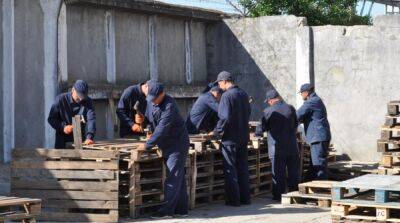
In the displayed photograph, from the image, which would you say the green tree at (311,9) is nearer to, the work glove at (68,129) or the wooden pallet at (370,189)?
the work glove at (68,129)

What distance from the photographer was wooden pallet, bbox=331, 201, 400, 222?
32.6 feet

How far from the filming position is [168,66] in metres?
18.3

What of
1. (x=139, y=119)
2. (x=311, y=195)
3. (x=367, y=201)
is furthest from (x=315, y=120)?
(x=367, y=201)

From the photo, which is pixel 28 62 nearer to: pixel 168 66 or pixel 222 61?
pixel 168 66

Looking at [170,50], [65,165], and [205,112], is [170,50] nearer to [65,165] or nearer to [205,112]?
[205,112]

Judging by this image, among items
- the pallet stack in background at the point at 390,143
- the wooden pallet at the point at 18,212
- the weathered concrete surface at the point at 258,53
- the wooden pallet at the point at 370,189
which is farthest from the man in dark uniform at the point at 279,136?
the wooden pallet at the point at 18,212

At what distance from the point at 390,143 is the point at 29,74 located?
6.46 meters

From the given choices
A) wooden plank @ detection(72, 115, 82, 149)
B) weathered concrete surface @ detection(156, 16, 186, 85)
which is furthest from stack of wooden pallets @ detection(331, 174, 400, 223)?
weathered concrete surface @ detection(156, 16, 186, 85)

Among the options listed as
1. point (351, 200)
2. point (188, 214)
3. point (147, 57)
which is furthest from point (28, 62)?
point (351, 200)

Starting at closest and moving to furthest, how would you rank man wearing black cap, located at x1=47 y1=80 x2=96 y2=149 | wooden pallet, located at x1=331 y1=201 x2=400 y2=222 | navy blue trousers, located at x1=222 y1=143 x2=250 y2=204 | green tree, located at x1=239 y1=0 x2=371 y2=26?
wooden pallet, located at x1=331 y1=201 x2=400 y2=222
man wearing black cap, located at x1=47 y1=80 x2=96 y2=149
navy blue trousers, located at x1=222 y1=143 x2=250 y2=204
green tree, located at x1=239 y1=0 x2=371 y2=26

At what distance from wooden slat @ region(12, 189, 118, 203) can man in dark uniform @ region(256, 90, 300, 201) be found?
3.49 metres

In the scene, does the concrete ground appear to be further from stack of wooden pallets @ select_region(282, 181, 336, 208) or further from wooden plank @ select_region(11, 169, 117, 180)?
wooden plank @ select_region(11, 169, 117, 180)

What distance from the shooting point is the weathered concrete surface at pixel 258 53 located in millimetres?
17953

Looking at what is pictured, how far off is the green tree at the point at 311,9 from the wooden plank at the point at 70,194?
10.7 m
